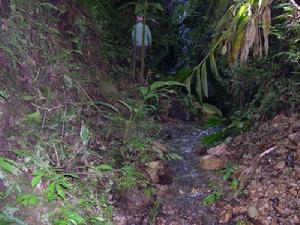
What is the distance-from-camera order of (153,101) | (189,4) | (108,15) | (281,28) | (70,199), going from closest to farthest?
(70,199) → (281,28) → (153,101) → (108,15) → (189,4)

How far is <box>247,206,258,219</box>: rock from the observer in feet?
10.3

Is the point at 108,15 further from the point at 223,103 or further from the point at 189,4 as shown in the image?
the point at 223,103

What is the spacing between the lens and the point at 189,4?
7477mm

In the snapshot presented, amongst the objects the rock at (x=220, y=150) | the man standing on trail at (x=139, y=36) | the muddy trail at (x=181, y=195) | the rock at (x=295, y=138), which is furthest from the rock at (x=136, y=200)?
the man standing on trail at (x=139, y=36)

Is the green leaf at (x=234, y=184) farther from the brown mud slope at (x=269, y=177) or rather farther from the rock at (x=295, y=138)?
the rock at (x=295, y=138)

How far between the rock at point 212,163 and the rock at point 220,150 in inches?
3.1

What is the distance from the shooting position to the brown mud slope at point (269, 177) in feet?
10.2

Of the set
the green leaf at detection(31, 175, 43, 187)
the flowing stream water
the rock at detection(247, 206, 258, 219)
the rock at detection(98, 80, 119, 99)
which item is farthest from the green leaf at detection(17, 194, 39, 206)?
the rock at detection(98, 80, 119, 99)

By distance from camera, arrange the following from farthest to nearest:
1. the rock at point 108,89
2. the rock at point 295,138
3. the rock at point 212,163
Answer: the rock at point 108,89
the rock at point 212,163
the rock at point 295,138

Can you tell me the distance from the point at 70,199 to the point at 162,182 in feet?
3.61

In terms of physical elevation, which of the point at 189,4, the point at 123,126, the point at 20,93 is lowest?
the point at 123,126

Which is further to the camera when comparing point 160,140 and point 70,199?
point 160,140

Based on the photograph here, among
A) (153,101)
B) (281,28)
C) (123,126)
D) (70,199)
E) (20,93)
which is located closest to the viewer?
(70,199)

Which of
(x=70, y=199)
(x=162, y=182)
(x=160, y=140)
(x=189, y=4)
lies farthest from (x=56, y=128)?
(x=189, y=4)
